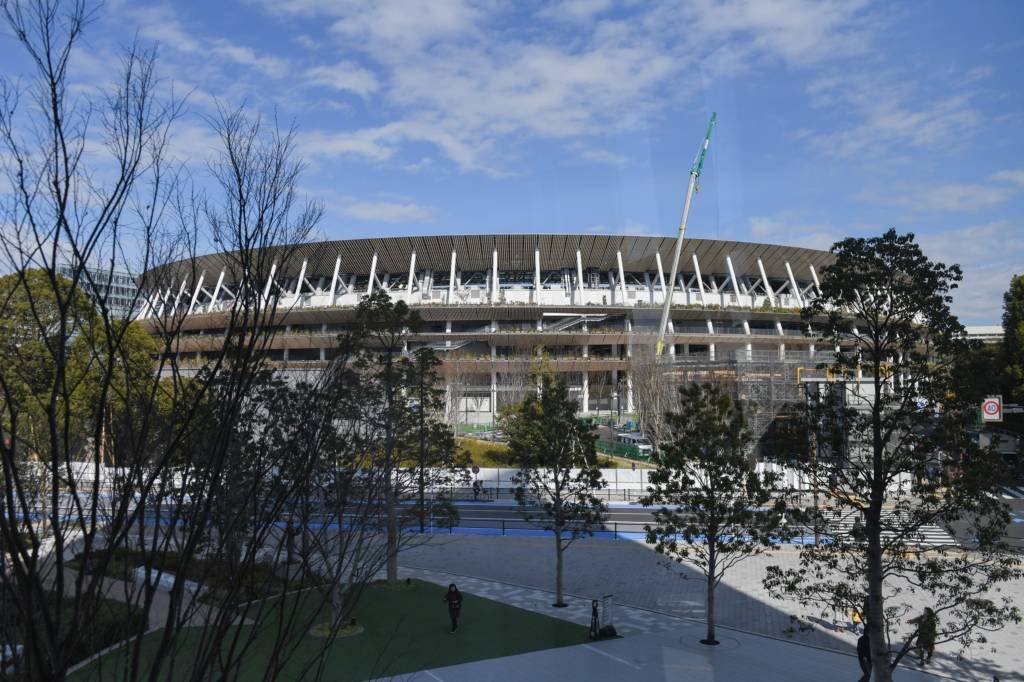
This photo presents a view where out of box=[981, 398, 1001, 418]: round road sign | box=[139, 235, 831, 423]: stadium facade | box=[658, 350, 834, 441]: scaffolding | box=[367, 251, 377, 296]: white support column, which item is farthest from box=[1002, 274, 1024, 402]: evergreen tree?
box=[367, 251, 377, 296]: white support column

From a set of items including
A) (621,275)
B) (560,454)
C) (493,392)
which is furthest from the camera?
(621,275)

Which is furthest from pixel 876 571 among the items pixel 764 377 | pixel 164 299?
pixel 764 377

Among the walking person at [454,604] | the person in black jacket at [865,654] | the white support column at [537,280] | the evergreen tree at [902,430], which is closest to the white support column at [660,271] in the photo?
the white support column at [537,280]

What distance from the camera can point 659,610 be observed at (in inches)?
637

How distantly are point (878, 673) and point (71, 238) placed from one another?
10.8m

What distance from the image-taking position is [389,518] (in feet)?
47.0

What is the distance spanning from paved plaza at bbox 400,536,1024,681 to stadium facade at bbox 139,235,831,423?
2440 cm

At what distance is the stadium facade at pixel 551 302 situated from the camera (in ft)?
164

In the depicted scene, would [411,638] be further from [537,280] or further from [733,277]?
[733,277]

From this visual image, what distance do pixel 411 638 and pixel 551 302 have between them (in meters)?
41.0

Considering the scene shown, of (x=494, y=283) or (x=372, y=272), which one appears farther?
(x=494, y=283)

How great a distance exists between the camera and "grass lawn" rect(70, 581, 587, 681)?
38.4ft

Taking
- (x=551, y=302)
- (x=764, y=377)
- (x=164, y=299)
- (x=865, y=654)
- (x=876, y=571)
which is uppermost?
(x=551, y=302)

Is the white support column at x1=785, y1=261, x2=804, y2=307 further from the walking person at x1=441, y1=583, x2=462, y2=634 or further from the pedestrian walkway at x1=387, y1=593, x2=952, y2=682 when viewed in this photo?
the walking person at x1=441, y1=583, x2=462, y2=634
